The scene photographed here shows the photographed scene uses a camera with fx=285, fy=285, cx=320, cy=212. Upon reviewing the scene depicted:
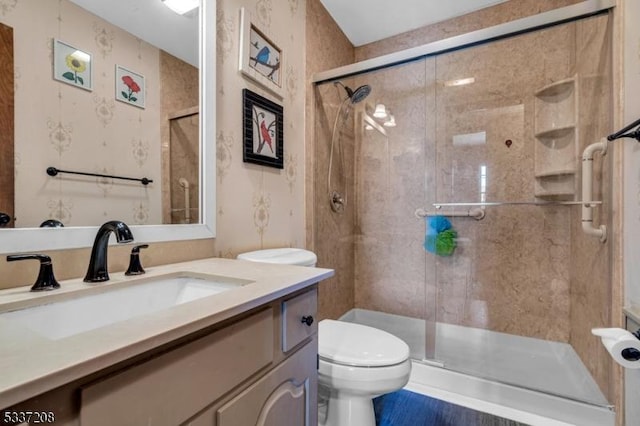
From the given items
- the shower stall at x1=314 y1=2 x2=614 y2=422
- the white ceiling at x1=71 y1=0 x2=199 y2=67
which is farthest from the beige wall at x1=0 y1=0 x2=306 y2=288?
the shower stall at x1=314 y1=2 x2=614 y2=422

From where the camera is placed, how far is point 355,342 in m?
1.24

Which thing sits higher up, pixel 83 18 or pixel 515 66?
pixel 515 66

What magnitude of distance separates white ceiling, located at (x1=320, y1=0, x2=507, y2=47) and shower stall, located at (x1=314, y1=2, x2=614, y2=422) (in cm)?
36

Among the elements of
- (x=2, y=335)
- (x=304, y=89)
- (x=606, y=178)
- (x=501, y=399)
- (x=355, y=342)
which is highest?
(x=304, y=89)

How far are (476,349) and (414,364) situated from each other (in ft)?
1.80

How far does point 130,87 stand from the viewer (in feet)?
2.98

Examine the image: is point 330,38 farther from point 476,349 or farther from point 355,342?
point 476,349

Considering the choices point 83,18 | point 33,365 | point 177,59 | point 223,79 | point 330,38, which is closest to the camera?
point 33,365

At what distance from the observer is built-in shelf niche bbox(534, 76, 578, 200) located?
1.69 meters

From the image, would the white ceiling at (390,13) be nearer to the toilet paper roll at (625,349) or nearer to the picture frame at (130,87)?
the picture frame at (130,87)

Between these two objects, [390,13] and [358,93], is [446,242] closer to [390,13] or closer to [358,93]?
[358,93]

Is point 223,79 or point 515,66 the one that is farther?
point 515,66

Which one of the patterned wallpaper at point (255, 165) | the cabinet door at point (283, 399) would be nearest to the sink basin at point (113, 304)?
the cabinet door at point (283, 399)

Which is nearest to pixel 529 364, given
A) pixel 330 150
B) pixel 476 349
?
pixel 476 349
